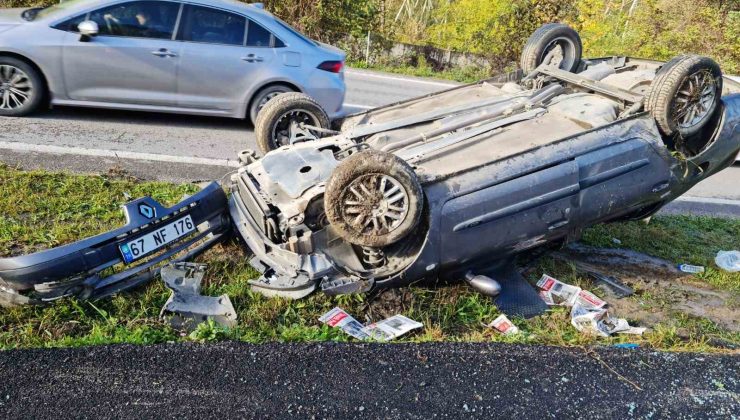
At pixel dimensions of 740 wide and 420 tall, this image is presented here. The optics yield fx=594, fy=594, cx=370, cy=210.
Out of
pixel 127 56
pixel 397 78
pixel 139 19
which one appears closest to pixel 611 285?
pixel 127 56

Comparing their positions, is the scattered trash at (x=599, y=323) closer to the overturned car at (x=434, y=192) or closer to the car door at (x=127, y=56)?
the overturned car at (x=434, y=192)

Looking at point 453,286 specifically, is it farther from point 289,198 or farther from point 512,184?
point 289,198

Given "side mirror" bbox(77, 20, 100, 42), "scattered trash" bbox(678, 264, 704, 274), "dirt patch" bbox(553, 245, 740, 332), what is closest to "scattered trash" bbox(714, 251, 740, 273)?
"scattered trash" bbox(678, 264, 704, 274)

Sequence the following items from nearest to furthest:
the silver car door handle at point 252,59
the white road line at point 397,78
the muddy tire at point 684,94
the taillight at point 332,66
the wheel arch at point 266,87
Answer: the muddy tire at point 684,94
the silver car door handle at point 252,59
the wheel arch at point 266,87
the taillight at point 332,66
the white road line at point 397,78

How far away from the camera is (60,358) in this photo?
310cm

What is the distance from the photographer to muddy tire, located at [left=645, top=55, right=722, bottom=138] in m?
4.50

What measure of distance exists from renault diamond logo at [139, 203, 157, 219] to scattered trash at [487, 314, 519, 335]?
7.84ft

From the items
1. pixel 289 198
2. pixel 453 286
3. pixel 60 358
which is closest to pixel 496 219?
pixel 453 286

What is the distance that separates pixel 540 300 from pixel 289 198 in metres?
2.05

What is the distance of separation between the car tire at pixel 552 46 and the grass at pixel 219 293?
182 cm

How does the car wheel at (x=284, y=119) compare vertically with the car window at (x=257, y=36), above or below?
below

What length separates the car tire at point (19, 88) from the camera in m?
6.62

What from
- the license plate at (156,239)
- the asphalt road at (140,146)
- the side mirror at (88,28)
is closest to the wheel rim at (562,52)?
the asphalt road at (140,146)

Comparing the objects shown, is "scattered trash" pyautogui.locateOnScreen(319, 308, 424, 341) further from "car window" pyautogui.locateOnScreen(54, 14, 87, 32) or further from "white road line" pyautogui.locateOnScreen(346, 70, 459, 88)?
"white road line" pyautogui.locateOnScreen(346, 70, 459, 88)
